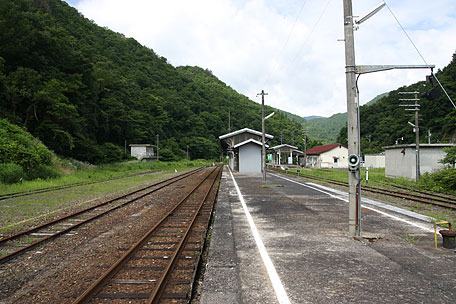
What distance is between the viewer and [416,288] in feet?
13.5

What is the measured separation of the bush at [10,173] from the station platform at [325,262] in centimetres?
1496

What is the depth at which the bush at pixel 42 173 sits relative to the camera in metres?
21.0

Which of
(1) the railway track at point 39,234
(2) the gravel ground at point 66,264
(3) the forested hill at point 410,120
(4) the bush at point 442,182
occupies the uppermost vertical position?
(3) the forested hill at point 410,120

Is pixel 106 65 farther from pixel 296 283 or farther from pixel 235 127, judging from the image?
pixel 296 283

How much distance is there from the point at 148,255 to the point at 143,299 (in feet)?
6.17

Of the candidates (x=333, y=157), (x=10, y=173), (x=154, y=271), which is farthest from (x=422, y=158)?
(x=333, y=157)

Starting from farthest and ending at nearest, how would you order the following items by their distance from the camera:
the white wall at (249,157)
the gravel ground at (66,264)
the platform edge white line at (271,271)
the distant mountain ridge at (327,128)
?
the distant mountain ridge at (327,128)
the white wall at (249,157)
the gravel ground at (66,264)
the platform edge white line at (271,271)

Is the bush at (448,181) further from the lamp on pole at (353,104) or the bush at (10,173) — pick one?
the bush at (10,173)

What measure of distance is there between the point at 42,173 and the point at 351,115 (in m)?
21.5

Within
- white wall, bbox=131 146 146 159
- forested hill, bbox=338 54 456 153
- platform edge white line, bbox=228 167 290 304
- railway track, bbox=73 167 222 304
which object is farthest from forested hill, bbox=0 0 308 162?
platform edge white line, bbox=228 167 290 304

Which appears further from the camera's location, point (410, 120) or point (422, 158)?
point (410, 120)

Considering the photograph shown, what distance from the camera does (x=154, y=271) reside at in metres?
4.97

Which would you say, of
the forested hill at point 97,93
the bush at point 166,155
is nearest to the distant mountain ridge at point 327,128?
the forested hill at point 97,93

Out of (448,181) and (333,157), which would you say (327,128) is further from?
(448,181)
